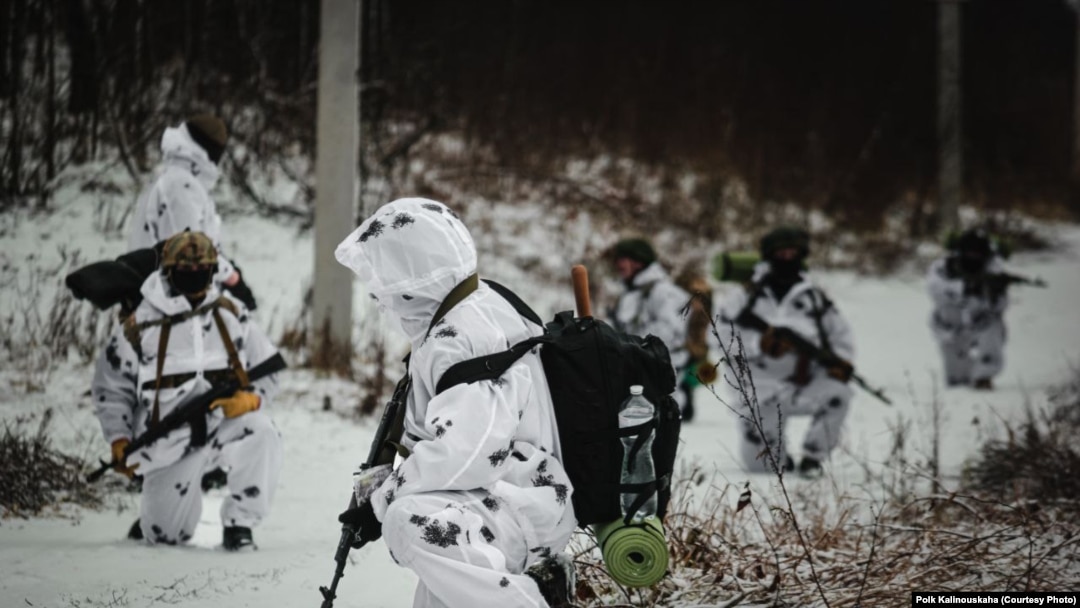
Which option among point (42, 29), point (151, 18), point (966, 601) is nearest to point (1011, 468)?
point (966, 601)

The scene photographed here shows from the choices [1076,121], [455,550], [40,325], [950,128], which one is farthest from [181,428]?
[1076,121]

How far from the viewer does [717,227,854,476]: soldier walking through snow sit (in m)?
6.66

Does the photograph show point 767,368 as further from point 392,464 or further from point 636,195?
point 636,195

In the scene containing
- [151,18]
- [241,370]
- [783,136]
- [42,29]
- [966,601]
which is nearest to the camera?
[966,601]

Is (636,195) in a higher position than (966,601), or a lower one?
higher

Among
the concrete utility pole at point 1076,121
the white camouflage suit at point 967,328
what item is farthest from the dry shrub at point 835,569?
the concrete utility pole at point 1076,121

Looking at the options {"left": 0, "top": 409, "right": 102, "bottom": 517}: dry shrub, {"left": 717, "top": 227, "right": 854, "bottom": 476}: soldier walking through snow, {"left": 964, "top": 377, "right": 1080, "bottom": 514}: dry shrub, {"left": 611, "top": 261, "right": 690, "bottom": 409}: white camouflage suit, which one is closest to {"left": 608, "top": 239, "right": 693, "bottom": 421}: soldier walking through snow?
{"left": 611, "top": 261, "right": 690, "bottom": 409}: white camouflage suit

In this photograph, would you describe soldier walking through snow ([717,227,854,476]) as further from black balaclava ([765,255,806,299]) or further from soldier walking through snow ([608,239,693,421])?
soldier walking through snow ([608,239,693,421])

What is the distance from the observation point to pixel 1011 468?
5371 mm

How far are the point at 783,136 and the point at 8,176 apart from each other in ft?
44.8

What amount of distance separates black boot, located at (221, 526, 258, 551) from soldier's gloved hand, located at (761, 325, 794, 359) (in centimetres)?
385

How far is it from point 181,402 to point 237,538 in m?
0.65

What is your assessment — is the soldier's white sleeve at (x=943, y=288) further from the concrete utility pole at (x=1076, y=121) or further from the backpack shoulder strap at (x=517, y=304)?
the concrete utility pole at (x=1076, y=121)

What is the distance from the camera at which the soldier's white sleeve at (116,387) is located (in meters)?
4.38
